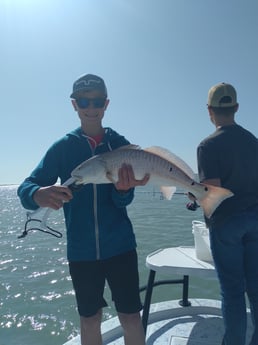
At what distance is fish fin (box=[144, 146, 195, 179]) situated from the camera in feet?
9.30

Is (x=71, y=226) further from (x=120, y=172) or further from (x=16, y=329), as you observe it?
(x=16, y=329)

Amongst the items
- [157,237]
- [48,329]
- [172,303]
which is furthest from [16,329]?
[157,237]

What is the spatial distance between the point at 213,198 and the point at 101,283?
1218 mm

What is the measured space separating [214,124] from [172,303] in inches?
115

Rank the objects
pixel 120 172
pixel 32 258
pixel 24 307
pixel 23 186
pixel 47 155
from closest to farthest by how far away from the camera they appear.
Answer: pixel 120 172 < pixel 23 186 < pixel 47 155 < pixel 24 307 < pixel 32 258

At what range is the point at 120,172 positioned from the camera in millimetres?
2693

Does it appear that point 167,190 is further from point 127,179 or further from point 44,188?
point 44,188

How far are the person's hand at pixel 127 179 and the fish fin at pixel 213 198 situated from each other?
518mm

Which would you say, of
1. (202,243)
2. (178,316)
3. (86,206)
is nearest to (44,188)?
(86,206)

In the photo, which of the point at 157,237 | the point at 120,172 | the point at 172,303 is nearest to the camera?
the point at 120,172

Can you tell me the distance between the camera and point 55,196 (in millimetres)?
2564

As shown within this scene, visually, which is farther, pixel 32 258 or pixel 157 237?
pixel 157 237

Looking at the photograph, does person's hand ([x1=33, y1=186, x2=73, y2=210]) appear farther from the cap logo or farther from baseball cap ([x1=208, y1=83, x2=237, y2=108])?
baseball cap ([x1=208, y1=83, x2=237, y2=108])

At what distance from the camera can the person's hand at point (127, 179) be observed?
269 centimetres
